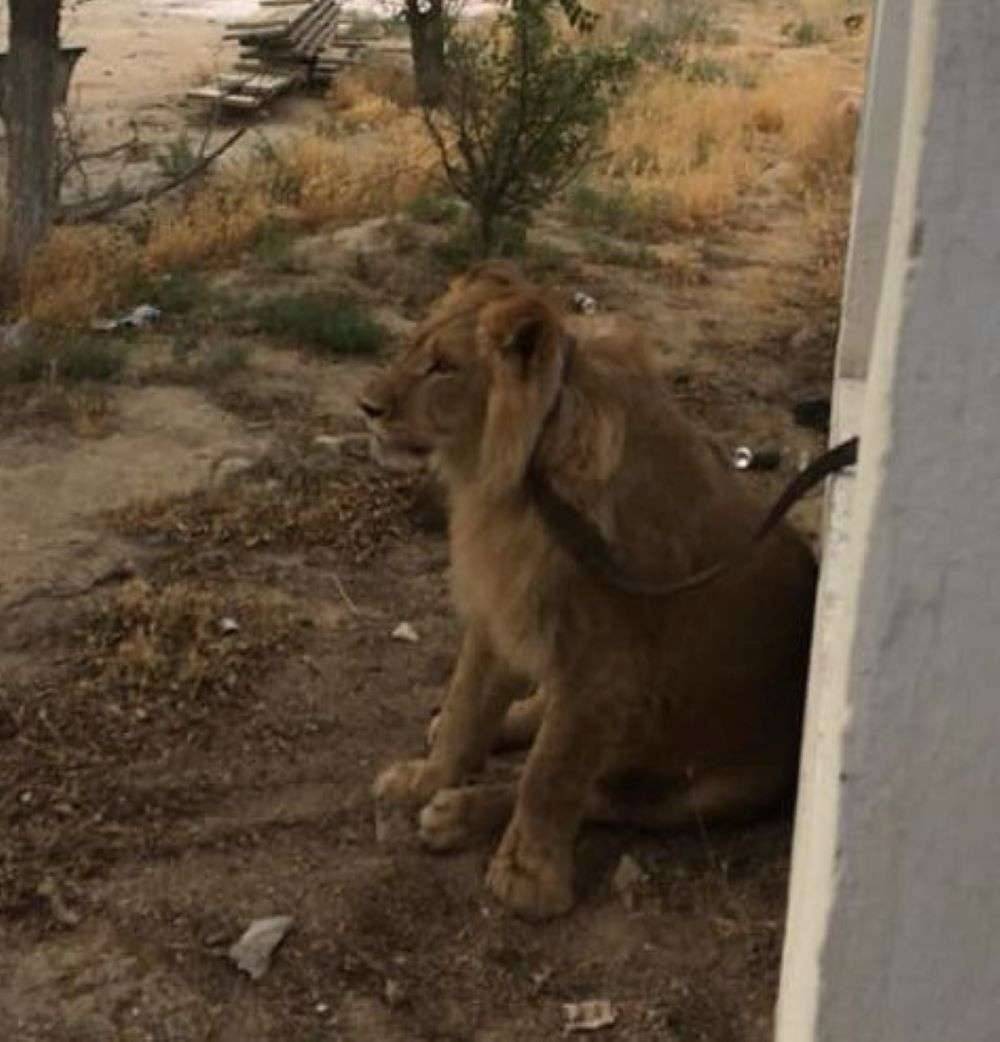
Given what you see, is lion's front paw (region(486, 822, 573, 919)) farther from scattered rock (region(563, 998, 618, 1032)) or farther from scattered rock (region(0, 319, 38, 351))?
scattered rock (region(0, 319, 38, 351))

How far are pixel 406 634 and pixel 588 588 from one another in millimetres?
1533

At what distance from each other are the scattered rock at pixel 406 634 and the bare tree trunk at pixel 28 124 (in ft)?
12.3

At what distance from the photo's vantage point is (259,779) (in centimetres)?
457

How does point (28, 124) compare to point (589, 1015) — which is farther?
point (28, 124)

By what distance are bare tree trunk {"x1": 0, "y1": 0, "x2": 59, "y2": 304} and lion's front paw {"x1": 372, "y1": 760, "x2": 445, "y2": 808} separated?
4.66 meters

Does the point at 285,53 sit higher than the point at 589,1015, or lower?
lower

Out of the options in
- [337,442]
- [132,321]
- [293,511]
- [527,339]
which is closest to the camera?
[527,339]

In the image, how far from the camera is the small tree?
8.88 m

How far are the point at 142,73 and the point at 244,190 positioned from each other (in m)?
7.57

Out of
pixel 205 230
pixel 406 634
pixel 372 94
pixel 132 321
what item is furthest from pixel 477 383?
pixel 372 94

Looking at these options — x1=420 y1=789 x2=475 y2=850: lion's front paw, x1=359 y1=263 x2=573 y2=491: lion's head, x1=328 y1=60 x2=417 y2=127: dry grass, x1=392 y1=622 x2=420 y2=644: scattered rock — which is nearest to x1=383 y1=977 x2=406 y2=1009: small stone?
x1=420 y1=789 x2=475 y2=850: lion's front paw

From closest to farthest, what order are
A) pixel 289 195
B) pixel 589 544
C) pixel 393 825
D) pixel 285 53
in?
pixel 589 544 → pixel 393 825 → pixel 289 195 → pixel 285 53

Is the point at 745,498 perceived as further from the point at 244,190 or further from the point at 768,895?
the point at 244,190

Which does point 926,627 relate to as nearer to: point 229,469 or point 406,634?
point 406,634
